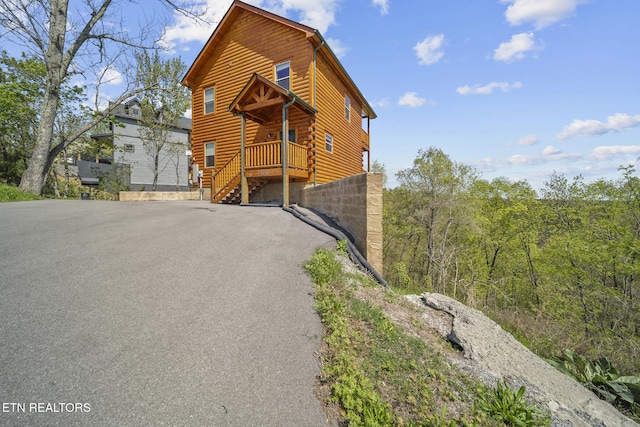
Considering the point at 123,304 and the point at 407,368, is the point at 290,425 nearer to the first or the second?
the point at 407,368

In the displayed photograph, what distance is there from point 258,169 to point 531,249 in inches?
893

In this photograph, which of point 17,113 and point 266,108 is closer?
point 266,108

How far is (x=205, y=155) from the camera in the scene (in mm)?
14500

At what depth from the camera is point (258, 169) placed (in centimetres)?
1030

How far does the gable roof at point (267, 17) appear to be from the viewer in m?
11.0

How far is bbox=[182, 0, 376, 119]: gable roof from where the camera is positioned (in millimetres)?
10988

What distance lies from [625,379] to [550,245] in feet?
62.5

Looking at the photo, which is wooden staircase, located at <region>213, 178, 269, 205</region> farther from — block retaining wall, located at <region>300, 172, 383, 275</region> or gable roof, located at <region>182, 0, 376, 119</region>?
gable roof, located at <region>182, 0, 376, 119</region>

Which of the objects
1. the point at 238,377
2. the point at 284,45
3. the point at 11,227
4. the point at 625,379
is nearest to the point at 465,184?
the point at 284,45

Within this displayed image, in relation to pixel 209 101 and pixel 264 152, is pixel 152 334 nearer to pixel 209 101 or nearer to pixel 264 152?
pixel 264 152

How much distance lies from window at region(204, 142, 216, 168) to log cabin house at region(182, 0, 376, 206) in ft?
0.18

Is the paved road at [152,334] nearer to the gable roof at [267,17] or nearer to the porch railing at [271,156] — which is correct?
the porch railing at [271,156]

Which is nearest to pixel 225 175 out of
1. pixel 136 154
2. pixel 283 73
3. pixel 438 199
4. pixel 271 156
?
pixel 271 156

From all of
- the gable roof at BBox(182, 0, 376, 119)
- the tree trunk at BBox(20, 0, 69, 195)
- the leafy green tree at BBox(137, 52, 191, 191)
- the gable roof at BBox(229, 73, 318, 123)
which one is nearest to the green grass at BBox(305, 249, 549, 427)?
the gable roof at BBox(229, 73, 318, 123)
